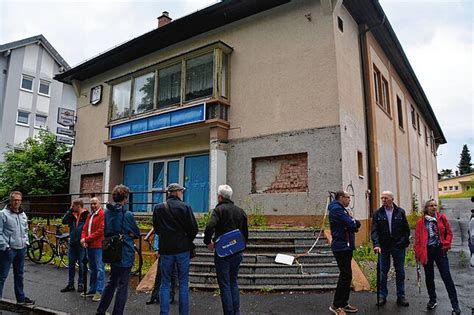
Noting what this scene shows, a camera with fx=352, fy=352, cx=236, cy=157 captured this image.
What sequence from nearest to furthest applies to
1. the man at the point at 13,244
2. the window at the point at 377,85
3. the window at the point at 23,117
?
1. the man at the point at 13,244
2. the window at the point at 377,85
3. the window at the point at 23,117

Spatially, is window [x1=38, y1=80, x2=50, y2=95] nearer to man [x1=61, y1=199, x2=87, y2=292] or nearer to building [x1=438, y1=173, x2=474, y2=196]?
man [x1=61, y1=199, x2=87, y2=292]

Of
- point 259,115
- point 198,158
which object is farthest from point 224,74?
point 198,158

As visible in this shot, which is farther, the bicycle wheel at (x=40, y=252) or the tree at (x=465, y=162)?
the tree at (x=465, y=162)

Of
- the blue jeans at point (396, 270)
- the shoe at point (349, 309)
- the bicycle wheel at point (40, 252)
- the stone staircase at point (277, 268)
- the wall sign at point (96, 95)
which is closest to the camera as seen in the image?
the shoe at point (349, 309)

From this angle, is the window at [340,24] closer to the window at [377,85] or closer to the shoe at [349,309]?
the window at [377,85]

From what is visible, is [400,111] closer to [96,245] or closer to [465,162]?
[96,245]

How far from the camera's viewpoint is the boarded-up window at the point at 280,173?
10.3m

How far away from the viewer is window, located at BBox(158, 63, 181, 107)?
1301 centimetres

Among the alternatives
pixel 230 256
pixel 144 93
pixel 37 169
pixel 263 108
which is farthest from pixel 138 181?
pixel 230 256

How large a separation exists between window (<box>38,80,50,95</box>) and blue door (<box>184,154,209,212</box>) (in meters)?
21.1

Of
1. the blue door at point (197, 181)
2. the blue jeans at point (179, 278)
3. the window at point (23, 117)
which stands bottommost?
the blue jeans at point (179, 278)

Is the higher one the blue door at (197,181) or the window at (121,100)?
the window at (121,100)

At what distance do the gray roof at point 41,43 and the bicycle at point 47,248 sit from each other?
2052 centimetres

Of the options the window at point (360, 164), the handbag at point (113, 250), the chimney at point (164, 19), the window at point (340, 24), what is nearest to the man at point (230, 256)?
the handbag at point (113, 250)
